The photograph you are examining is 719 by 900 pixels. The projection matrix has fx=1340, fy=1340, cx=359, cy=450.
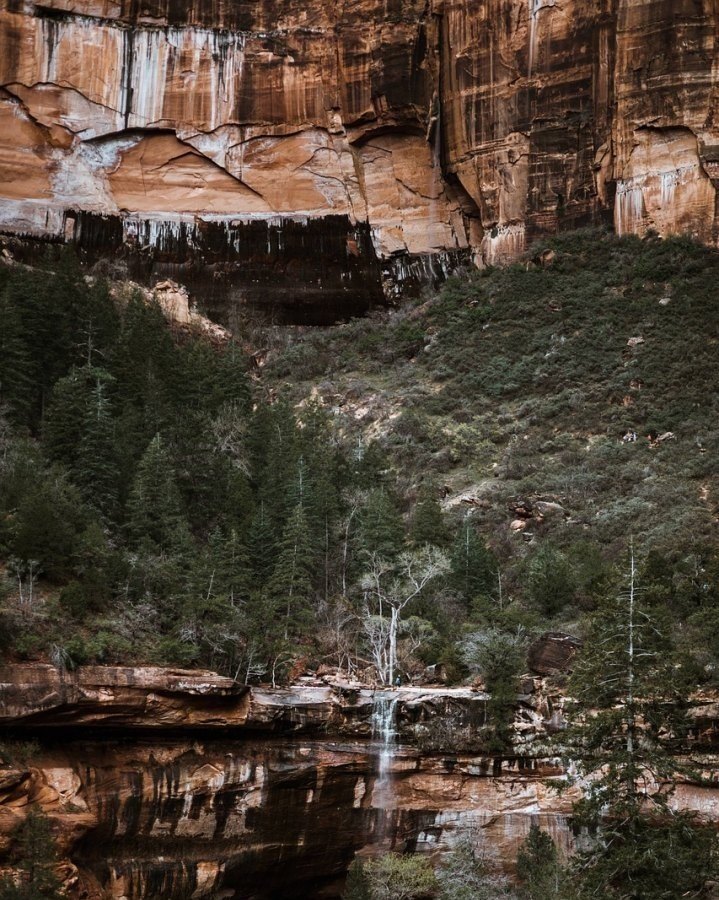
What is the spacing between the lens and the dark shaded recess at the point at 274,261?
74938 mm

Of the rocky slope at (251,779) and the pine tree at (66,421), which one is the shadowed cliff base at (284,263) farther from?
the rocky slope at (251,779)

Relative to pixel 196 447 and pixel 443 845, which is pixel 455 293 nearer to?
pixel 196 447

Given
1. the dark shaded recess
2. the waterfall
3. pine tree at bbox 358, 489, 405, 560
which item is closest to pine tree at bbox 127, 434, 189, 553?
pine tree at bbox 358, 489, 405, 560

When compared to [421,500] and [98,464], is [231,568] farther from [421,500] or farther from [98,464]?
[421,500]

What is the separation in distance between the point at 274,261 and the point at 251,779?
43.2 metres

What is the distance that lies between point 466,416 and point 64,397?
23.2 meters

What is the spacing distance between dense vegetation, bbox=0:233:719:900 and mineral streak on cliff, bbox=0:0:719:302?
15.2 ft

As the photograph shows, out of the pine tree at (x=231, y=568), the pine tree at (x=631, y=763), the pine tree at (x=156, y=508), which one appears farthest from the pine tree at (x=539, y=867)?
the pine tree at (x=156, y=508)

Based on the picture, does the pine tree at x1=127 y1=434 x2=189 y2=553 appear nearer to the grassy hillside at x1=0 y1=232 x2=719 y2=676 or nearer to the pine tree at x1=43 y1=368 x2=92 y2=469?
the grassy hillside at x1=0 y1=232 x2=719 y2=676

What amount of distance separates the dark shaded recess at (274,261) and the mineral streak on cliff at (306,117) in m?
0.46

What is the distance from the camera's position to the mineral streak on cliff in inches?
2803

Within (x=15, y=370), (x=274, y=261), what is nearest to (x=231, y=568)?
(x=15, y=370)

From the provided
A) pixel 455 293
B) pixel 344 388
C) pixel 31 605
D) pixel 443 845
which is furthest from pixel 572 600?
pixel 455 293

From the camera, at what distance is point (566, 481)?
180 ft
